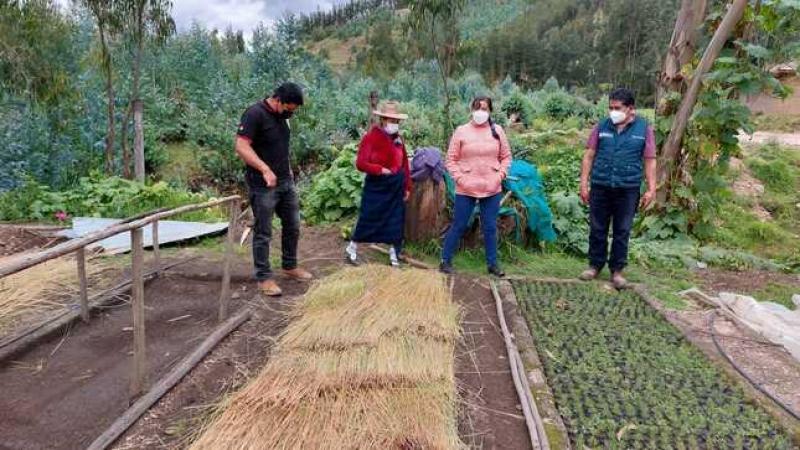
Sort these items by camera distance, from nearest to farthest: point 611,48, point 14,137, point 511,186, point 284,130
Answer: point 284,130
point 511,186
point 14,137
point 611,48

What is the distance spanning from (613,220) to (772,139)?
30.7 feet

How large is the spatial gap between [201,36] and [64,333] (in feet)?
36.4

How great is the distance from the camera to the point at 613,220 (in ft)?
14.6

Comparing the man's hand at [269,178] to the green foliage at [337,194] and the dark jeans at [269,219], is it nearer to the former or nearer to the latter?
the dark jeans at [269,219]

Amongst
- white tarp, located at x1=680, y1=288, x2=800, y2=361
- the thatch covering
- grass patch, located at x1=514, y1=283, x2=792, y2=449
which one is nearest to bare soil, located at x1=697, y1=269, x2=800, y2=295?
white tarp, located at x1=680, y1=288, x2=800, y2=361

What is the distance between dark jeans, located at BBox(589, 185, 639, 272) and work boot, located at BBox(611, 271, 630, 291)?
0.05 metres

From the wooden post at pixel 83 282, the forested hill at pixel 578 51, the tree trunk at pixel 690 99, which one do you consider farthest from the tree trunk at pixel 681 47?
the forested hill at pixel 578 51

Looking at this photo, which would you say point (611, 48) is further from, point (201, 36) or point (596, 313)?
point (596, 313)

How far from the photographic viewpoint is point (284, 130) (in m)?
3.83

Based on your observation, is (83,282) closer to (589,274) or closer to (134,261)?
(134,261)

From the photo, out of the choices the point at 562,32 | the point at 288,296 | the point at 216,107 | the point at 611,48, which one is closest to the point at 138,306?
the point at 288,296

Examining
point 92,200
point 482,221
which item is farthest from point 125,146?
point 482,221

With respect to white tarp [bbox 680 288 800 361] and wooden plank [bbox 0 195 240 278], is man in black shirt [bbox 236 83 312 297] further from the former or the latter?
white tarp [bbox 680 288 800 361]

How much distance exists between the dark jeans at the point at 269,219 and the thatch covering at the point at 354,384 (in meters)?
0.60
